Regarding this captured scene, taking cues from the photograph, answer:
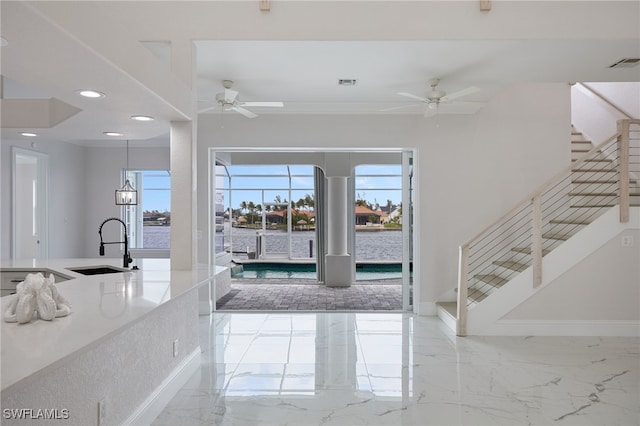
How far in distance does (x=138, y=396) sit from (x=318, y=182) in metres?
7.16

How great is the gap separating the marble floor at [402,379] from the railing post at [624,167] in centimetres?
145

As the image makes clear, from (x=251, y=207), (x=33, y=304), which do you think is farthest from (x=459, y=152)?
(x=251, y=207)

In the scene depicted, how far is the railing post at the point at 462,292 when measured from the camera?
4.51 meters

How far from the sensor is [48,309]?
179cm

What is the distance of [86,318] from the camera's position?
5.99ft

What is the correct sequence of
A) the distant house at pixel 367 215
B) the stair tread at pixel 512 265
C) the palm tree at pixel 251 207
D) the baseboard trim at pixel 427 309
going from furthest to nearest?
the distant house at pixel 367 215
the palm tree at pixel 251 207
the baseboard trim at pixel 427 309
the stair tread at pixel 512 265

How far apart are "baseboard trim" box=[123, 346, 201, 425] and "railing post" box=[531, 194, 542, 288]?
359 centimetres

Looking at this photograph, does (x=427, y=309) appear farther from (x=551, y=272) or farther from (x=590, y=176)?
(x=590, y=176)

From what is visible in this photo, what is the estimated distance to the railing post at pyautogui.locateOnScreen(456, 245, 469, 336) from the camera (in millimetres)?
4511

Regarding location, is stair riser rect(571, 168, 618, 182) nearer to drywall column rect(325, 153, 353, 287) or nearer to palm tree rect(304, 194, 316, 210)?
drywall column rect(325, 153, 353, 287)

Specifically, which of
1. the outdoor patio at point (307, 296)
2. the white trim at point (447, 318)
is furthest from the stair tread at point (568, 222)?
the outdoor patio at point (307, 296)

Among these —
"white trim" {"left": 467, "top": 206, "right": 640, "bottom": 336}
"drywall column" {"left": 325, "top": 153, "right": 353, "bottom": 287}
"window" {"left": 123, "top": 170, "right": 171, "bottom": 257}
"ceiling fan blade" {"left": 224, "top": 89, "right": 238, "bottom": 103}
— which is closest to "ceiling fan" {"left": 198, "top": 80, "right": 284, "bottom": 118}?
"ceiling fan blade" {"left": 224, "top": 89, "right": 238, "bottom": 103}

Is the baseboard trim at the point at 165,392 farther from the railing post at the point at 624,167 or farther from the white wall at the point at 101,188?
the white wall at the point at 101,188

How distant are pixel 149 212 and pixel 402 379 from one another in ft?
26.0
